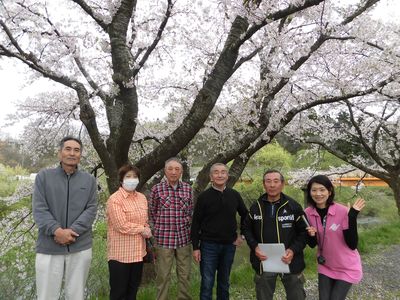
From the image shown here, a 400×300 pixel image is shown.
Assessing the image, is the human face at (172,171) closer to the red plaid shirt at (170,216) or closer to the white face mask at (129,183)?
the red plaid shirt at (170,216)

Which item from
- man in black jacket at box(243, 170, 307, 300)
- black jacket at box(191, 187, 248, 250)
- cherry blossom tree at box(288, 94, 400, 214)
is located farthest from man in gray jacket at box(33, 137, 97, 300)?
cherry blossom tree at box(288, 94, 400, 214)

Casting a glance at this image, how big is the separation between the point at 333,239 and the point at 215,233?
1.19 meters

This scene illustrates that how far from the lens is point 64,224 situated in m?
2.89

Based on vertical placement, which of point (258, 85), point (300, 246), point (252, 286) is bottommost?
point (252, 286)

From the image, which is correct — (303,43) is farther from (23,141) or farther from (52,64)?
(23,141)

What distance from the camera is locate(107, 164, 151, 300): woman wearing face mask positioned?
3.08m

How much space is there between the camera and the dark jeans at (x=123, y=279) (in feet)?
10.1

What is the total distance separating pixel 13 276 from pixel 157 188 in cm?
379

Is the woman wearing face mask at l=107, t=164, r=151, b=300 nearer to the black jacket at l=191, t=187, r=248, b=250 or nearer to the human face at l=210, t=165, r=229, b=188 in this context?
the black jacket at l=191, t=187, r=248, b=250

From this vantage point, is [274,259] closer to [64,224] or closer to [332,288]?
[332,288]

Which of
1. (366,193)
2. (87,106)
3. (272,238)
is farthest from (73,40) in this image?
(366,193)

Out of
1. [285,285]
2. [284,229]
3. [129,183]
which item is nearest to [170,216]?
[129,183]

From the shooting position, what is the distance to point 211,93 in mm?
3934

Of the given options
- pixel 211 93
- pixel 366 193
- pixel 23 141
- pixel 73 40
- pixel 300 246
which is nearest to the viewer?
pixel 300 246
